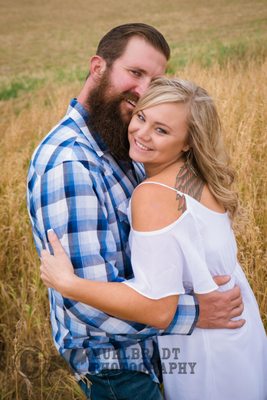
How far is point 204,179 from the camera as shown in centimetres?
153

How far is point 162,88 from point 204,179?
355mm

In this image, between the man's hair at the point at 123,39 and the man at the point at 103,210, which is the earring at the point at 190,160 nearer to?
the man at the point at 103,210

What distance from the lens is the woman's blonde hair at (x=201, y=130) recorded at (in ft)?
4.80

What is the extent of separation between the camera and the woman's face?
146 cm

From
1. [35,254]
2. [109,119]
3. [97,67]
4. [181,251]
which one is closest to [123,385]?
[181,251]

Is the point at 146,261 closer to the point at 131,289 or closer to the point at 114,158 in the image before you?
the point at 131,289

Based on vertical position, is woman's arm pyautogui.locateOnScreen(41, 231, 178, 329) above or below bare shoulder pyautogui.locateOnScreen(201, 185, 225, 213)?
below

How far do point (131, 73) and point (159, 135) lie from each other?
32 centimetres

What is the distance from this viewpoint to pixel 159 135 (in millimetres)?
1479

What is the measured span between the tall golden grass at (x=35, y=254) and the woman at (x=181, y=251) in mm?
334

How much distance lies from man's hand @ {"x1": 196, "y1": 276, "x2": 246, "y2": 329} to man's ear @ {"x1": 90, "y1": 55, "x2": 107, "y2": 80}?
2.94 feet

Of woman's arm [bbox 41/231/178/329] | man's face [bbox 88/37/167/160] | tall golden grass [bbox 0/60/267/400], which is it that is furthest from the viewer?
tall golden grass [bbox 0/60/267/400]

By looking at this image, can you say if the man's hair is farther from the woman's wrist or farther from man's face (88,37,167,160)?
the woman's wrist

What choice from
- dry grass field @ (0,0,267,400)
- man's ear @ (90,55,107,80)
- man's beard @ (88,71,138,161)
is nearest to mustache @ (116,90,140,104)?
man's beard @ (88,71,138,161)
